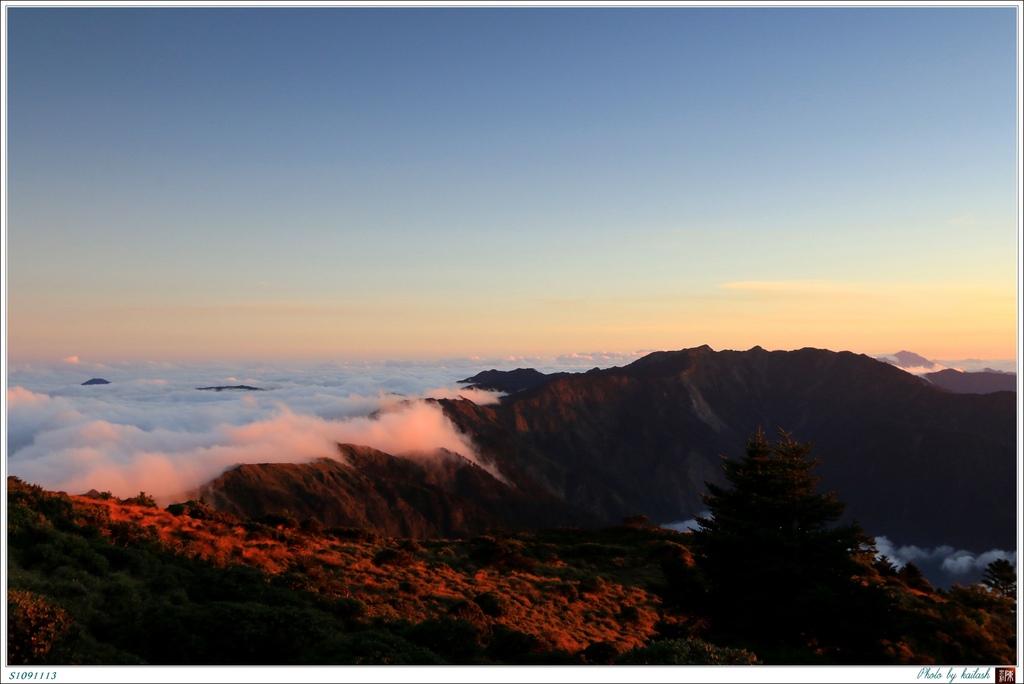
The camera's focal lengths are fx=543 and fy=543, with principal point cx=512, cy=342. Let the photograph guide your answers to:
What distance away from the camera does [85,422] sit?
3594cm

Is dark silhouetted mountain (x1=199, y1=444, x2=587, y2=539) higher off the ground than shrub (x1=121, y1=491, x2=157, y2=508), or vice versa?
shrub (x1=121, y1=491, x2=157, y2=508)

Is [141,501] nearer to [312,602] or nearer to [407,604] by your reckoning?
[312,602]

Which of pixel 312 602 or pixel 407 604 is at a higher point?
pixel 312 602

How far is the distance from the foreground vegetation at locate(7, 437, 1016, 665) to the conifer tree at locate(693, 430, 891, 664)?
49 millimetres

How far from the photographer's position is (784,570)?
48.1 ft

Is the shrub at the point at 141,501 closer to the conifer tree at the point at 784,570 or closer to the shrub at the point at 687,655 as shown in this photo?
the shrub at the point at 687,655

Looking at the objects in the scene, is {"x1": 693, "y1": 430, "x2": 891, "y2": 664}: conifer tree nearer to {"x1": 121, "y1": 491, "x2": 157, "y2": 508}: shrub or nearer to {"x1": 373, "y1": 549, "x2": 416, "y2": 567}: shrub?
{"x1": 373, "y1": 549, "x2": 416, "y2": 567}: shrub

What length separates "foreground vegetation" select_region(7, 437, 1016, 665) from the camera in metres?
11.4

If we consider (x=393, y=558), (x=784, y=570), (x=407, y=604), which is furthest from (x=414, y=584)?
(x=784, y=570)

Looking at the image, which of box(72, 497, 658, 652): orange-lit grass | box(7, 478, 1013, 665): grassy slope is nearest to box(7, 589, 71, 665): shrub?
box(7, 478, 1013, 665): grassy slope

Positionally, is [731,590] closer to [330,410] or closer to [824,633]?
[824,633]

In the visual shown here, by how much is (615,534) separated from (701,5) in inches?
1526

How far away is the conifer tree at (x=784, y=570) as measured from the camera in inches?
555

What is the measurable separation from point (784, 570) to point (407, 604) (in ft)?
37.4
